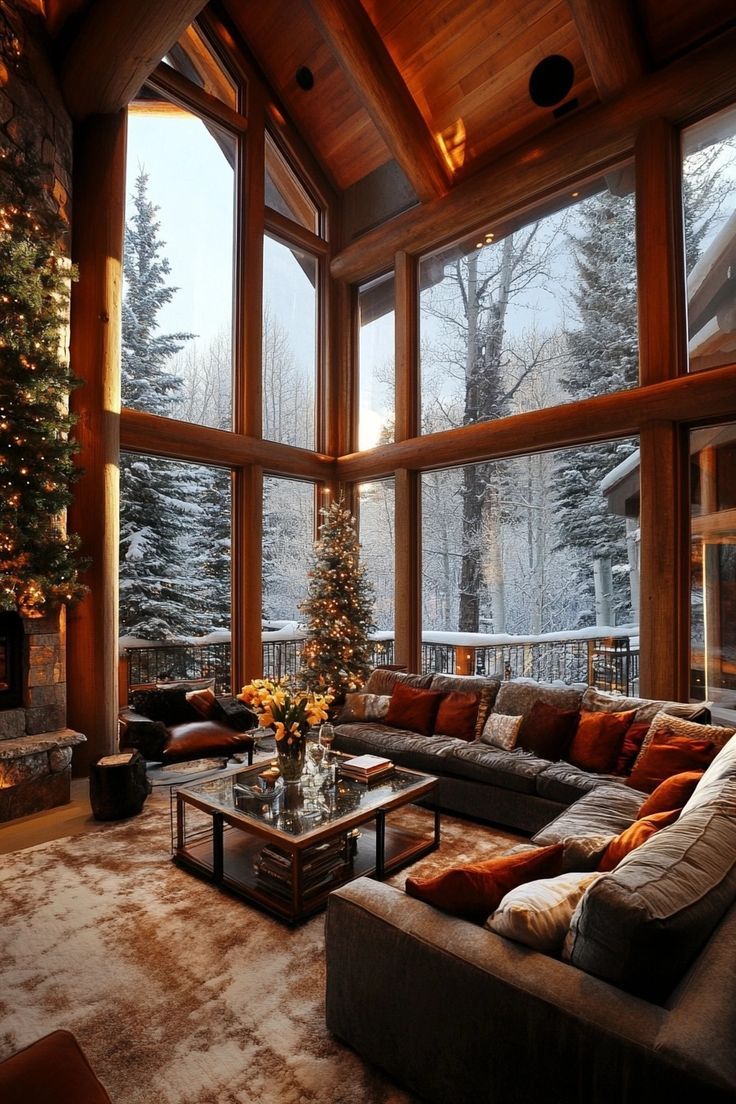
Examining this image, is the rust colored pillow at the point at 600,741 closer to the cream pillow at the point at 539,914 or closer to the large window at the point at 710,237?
the cream pillow at the point at 539,914

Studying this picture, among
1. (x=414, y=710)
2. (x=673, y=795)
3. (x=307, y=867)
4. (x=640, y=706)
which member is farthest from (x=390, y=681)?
(x=673, y=795)

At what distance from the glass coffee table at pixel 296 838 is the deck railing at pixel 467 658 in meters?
2.35

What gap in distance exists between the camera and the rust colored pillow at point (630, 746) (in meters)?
3.78

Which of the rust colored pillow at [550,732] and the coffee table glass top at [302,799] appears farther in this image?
the rust colored pillow at [550,732]

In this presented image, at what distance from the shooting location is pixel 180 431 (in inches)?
248

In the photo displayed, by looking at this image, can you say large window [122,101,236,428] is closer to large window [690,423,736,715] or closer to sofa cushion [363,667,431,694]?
sofa cushion [363,667,431,694]

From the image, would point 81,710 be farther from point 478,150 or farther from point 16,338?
point 478,150

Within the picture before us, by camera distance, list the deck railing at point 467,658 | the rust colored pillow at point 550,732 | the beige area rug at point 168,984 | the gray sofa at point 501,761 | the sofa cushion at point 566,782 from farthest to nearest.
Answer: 1. the deck railing at point 467,658
2. the rust colored pillow at point 550,732
3. the gray sofa at point 501,761
4. the sofa cushion at point 566,782
5. the beige area rug at point 168,984

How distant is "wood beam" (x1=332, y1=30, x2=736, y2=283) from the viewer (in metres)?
4.98

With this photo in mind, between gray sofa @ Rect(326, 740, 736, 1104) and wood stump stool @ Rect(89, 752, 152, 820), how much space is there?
2745 millimetres

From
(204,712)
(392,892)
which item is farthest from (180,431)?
(392,892)

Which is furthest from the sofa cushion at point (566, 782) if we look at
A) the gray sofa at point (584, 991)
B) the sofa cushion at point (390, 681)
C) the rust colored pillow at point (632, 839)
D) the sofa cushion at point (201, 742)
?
the sofa cushion at point (201, 742)

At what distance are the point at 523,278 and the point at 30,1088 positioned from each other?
698 cm

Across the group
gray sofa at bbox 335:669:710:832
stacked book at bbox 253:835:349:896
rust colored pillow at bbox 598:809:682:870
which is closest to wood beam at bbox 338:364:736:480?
gray sofa at bbox 335:669:710:832
